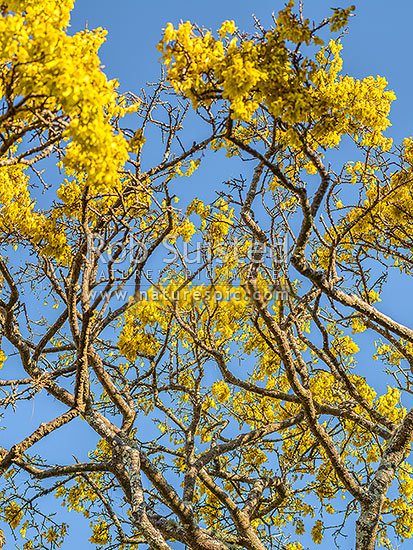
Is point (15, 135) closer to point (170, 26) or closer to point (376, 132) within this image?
point (170, 26)

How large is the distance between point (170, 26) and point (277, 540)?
6.51 metres

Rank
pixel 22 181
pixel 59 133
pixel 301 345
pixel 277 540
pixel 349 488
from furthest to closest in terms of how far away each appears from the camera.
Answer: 1. pixel 301 345
2. pixel 277 540
3. pixel 22 181
4. pixel 349 488
5. pixel 59 133

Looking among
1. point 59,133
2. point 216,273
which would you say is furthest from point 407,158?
point 59,133

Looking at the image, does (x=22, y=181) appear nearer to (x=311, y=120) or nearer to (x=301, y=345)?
(x=311, y=120)

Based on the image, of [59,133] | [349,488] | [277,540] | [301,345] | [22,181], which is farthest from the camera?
[301,345]

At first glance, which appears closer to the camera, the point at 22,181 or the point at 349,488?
the point at 349,488

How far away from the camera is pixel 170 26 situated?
3773 mm

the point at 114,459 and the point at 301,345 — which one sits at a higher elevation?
the point at 301,345

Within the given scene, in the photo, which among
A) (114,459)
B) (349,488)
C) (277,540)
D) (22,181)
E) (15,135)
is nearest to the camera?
(15,135)

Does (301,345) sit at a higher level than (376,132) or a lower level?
lower

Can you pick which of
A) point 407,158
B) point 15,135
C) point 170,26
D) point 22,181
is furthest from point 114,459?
point 407,158

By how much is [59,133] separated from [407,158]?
4557mm

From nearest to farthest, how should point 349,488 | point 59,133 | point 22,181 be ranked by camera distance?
point 59,133, point 349,488, point 22,181

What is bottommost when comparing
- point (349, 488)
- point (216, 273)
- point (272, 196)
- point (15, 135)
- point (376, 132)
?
point (349, 488)
